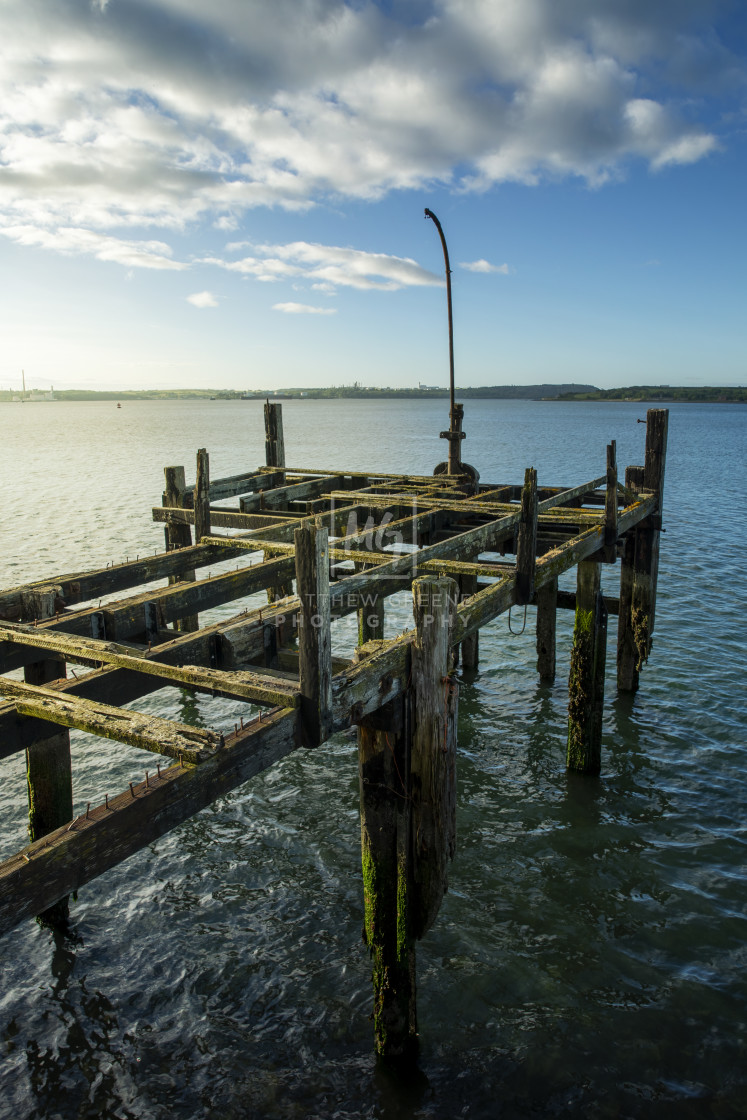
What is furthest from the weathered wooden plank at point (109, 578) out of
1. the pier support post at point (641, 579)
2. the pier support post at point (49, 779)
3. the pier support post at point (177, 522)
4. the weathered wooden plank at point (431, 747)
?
the pier support post at point (641, 579)

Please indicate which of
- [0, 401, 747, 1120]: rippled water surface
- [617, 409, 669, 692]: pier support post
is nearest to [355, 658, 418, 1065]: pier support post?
[0, 401, 747, 1120]: rippled water surface

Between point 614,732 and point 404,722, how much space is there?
268 inches

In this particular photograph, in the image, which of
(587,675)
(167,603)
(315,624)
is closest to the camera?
(315,624)

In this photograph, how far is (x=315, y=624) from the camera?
4.30 m

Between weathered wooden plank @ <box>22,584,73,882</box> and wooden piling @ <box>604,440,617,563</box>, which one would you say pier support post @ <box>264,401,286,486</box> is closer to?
wooden piling @ <box>604,440,617,563</box>

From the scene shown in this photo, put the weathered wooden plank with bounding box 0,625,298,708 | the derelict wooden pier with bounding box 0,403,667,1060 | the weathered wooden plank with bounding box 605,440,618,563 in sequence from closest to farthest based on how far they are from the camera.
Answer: the derelict wooden pier with bounding box 0,403,667,1060
the weathered wooden plank with bounding box 0,625,298,708
the weathered wooden plank with bounding box 605,440,618,563

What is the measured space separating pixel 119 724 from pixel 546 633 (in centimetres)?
941

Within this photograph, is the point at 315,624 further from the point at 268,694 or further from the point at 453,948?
the point at 453,948

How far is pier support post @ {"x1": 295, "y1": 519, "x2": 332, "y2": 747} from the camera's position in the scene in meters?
4.28

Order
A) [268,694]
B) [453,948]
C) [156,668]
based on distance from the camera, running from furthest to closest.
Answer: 1. [453,948]
2. [156,668]
3. [268,694]

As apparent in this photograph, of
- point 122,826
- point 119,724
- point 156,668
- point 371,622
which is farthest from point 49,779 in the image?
point 371,622

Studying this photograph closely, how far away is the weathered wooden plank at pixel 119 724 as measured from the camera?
3797 mm

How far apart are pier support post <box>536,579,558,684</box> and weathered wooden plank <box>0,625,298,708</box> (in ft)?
25.0

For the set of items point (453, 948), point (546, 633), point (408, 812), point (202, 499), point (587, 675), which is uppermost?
point (202, 499)
